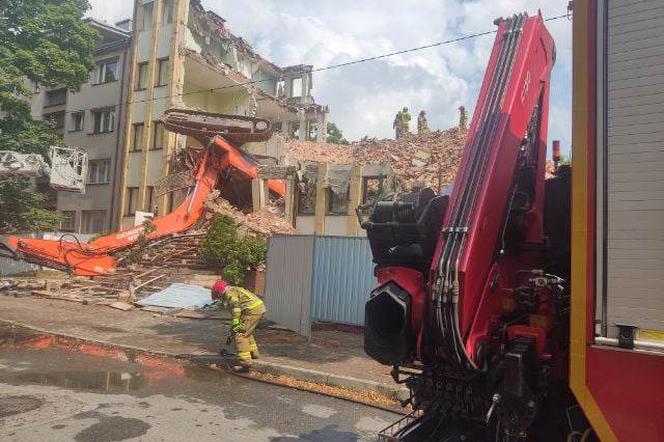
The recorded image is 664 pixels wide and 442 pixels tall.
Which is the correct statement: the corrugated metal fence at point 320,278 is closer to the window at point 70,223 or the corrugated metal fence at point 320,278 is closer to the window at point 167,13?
the window at point 167,13

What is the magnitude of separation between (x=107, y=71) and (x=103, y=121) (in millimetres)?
2893

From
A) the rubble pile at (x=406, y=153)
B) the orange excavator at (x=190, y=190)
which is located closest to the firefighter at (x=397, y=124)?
the rubble pile at (x=406, y=153)

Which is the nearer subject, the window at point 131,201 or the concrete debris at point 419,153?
the concrete debris at point 419,153

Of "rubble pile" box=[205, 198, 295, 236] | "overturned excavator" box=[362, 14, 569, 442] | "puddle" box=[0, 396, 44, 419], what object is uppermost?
"rubble pile" box=[205, 198, 295, 236]

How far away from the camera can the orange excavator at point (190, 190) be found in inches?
681

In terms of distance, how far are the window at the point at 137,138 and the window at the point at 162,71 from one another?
247 cm

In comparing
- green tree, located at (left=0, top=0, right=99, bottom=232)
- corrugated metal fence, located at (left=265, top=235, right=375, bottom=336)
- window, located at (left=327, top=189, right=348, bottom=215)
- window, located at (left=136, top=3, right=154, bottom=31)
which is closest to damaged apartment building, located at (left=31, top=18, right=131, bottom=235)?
window, located at (left=136, top=3, right=154, bottom=31)

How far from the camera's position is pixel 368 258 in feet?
36.5

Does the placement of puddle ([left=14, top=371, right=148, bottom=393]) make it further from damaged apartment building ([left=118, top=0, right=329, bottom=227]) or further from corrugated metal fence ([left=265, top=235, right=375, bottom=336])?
damaged apartment building ([left=118, top=0, right=329, bottom=227])

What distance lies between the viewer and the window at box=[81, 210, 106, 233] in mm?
30078

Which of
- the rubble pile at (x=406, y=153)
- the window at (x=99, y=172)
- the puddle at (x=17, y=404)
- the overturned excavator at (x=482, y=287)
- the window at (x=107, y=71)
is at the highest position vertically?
the window at (x=107, y=71)

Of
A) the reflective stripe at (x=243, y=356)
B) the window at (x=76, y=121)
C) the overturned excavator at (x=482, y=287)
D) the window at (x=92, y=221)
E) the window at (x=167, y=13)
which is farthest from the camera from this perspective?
the window at (x=76, y=121)

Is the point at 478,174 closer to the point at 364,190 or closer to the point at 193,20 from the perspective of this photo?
the point at 364,190

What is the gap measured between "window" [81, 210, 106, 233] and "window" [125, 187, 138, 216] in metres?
2.38
